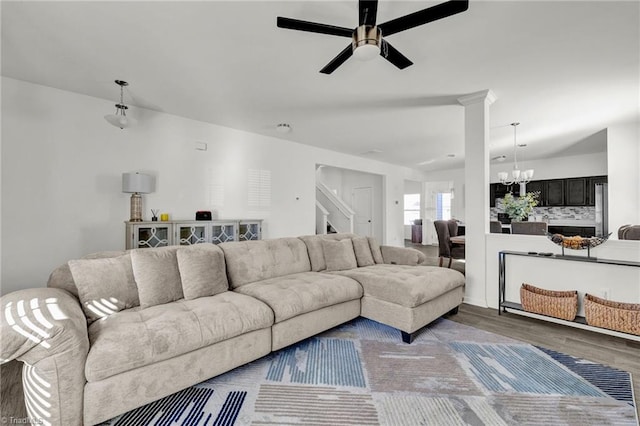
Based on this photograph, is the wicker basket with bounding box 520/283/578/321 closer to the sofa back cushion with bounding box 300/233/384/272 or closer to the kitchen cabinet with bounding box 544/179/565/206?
the sofa back cushion with bounding box 300/233/384/272

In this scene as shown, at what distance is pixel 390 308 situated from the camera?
8.68ft

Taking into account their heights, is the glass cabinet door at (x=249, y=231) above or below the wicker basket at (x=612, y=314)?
above

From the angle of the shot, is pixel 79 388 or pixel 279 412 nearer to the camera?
pixel 79 388

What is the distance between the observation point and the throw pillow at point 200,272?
2320 millimetres

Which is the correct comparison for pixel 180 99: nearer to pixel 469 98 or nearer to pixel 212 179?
pixel 212 179

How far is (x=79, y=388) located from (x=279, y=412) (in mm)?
1063

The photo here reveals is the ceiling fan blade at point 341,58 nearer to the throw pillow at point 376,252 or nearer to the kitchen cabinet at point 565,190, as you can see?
the throw pillow at point 376,252

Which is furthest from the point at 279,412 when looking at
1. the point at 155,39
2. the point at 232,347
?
the point at 155,39

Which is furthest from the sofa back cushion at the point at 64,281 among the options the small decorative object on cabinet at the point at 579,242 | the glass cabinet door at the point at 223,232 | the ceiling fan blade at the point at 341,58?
the small decorative object on cabinet at the point at 579,242

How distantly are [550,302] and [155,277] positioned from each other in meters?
3.69

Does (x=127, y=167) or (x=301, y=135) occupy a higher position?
(x=301, y=135)

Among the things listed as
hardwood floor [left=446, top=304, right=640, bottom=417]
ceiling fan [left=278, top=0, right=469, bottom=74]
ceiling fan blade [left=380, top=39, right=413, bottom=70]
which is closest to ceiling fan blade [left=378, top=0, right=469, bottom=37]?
ceiling fan [left=278, top=0, right=469, bottom=74]

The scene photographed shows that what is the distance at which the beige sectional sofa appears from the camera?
145 centimetres

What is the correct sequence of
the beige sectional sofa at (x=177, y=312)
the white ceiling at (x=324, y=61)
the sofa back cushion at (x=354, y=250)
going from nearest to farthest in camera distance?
the beige sectional sofa at (x=177, y=312) → the white ceiling at (x=324, y=61) → the sofa back cushion at (x=354, y=250)
